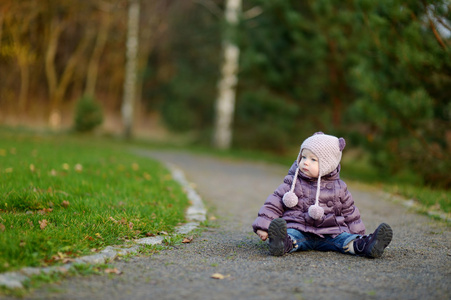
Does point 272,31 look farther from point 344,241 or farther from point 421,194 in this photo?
point 344,241

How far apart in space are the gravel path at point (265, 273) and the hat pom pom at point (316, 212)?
1.14 ft

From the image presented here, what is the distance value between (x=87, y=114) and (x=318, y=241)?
18577 millimetres

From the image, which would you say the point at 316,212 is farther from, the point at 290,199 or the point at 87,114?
the point at 87,114

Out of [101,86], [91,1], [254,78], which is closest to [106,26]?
[91,1]

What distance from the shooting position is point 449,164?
9.32m

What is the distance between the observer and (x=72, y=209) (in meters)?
5.11

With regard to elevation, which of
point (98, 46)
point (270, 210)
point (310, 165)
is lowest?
point (270, 210)

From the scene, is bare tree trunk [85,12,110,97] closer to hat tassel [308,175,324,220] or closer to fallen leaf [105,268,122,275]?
hat tassel [308,175,324,220]

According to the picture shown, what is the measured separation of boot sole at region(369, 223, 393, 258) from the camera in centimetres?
403

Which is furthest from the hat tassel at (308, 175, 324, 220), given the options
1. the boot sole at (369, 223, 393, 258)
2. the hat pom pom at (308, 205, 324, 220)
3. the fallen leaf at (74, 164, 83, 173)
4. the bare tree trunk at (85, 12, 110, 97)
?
the bare tree trunk at (85, 12, 110, 97)

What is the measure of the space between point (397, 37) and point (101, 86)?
28.2 metres

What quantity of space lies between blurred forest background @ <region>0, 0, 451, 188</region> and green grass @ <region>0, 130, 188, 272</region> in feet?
15.9

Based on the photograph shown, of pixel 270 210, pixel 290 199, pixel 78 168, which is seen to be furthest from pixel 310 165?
pixel 78 168

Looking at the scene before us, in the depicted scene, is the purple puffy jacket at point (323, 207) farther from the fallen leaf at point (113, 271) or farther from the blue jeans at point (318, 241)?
the fallen leaf at point (113, 271)
